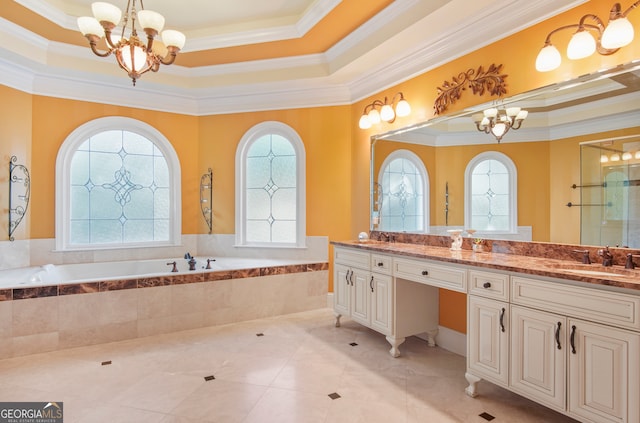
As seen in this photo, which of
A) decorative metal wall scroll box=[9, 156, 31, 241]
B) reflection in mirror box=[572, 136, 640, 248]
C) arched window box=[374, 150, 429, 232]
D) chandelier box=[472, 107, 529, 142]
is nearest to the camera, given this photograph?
reflection in mirror box=[572, 136, 640, 248]

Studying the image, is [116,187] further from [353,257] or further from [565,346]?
[565,346]

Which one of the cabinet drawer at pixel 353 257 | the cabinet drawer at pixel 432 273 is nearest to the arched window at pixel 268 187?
the cabinet drawer at pixel 353 257

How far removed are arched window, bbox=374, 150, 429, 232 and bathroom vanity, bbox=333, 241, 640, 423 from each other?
65 cm

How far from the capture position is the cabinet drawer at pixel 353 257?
3158 millimetres

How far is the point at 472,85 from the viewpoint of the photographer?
2.74 meters

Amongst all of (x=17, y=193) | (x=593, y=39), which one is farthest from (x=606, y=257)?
(x=17, y=193)

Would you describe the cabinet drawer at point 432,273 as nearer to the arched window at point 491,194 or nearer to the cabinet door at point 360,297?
the cabinet door at point 360,297

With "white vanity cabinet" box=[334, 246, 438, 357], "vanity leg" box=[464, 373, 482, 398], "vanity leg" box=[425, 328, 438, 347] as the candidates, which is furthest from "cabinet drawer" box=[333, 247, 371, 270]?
"vanity leg" box=[464, 373, 482, 398]

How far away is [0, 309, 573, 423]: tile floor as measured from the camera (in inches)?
81.3

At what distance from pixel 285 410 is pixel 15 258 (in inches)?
136

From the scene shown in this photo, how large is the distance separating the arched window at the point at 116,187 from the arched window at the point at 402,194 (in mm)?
2712

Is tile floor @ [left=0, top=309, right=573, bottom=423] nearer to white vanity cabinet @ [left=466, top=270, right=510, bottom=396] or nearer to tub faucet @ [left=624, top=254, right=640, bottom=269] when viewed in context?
white vanity cabinet @ [left=466, top=270, right=510, bottom=396]

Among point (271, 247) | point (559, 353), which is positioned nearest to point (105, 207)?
point (271, 247)

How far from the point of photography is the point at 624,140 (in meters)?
1.95
